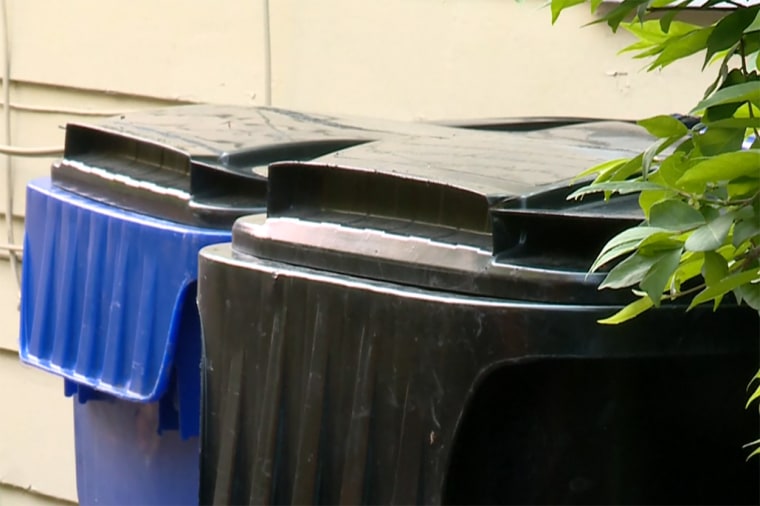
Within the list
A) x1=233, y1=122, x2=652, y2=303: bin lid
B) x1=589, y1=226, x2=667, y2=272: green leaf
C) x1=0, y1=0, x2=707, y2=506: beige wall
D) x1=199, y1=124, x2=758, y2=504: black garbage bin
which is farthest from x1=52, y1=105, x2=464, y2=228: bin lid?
x1=589, y1=226, x2=667, y2=272: green leaf

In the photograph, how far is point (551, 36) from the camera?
344cm

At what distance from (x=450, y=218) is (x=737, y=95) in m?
0.90

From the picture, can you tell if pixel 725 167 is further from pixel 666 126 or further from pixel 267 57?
pixel 267 57

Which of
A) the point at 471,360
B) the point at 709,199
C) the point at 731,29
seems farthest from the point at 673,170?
the point at 471,360

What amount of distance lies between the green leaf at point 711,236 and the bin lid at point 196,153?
4.85ft

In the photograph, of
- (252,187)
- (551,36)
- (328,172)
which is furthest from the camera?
(551,36)

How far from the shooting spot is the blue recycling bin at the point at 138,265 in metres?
2.48

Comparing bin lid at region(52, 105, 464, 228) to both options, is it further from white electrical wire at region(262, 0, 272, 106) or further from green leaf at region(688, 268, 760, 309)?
green leaf at region(688, 268, 760, 309)

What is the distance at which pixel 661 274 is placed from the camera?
1.08 m

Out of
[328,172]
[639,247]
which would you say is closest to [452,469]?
[328,172]

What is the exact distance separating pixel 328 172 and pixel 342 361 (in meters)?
0.33

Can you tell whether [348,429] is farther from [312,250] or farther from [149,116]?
[149,116]

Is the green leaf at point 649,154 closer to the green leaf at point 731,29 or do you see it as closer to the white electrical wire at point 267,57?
the green leaf at point 731,29

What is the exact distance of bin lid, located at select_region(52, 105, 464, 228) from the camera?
249 centimetres
